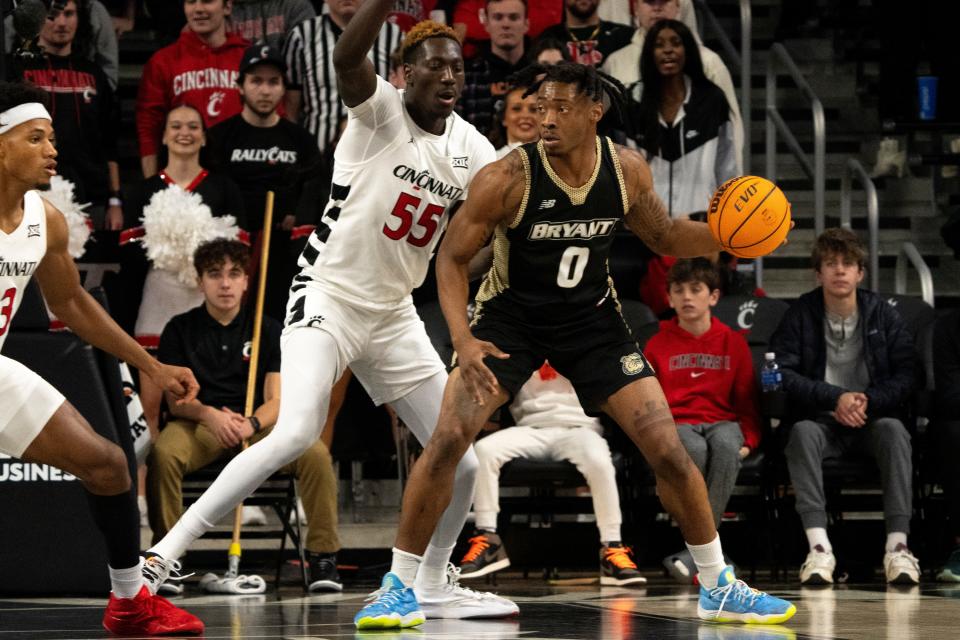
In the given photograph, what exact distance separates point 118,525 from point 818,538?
3.75m

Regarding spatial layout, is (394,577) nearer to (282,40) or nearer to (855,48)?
(282,40)

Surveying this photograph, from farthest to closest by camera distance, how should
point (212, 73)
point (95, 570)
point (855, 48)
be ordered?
point (855, 48), point (212, 73), point (95, 570)

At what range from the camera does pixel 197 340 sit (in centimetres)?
806

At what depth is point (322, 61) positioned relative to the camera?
9609 mm

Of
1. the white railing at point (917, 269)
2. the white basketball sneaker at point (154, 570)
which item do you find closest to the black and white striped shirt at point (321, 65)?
the white railing at point (917, 269)

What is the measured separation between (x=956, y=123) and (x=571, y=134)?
6364 millimetres

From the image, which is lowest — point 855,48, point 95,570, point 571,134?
point 95,570

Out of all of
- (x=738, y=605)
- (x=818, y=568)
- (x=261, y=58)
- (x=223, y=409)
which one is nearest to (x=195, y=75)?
(x=261, y=58)

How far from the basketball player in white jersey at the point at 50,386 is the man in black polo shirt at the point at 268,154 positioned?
328 centimetres

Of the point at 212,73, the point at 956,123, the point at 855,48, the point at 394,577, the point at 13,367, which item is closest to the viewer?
the point at 13,367

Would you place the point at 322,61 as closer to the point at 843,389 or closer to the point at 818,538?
the point at 843,389

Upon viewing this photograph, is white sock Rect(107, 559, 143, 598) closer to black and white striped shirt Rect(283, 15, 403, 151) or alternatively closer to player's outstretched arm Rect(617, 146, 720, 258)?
player's outstretched arm Rect(617, 146, 720, 258)

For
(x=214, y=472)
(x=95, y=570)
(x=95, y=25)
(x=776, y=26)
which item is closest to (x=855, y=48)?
(x=776, y=26)

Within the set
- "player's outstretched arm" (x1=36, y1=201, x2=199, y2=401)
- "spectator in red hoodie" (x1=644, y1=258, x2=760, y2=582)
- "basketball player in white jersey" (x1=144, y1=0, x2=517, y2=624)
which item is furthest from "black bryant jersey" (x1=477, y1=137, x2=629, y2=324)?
"spectator in red hoodie" (x1=644, y1=258, x2=760, y2=582)
